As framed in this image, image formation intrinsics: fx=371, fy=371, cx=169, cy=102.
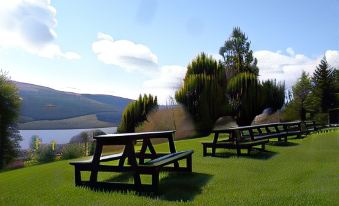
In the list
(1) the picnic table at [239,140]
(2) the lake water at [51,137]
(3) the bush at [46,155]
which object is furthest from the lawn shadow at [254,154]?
(2) the lake water at [51,137]

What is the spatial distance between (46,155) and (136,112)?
13194 millimetres

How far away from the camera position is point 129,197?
5.90m

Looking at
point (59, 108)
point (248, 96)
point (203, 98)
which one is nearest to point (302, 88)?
point (248, 96)

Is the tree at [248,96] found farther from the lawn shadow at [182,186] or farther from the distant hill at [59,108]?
the distant hill at [59,108]

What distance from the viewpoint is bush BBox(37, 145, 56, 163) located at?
18.0 meters

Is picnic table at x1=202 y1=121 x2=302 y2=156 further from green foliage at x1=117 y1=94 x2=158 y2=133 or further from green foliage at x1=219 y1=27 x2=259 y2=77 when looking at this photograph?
green foliage at x1=219 y1=27 x2=259 y2=77

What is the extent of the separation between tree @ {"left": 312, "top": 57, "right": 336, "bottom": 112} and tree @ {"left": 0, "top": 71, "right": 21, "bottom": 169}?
121 ft

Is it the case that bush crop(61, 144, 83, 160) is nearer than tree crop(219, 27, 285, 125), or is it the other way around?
bush crop(61, 144, 83, 160)

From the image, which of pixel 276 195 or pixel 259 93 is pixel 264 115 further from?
pixel 276 195

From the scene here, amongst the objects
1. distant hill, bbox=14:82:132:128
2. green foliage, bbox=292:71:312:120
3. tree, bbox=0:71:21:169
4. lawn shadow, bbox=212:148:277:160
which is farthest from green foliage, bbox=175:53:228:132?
distant hill, bbox=14:82:132:128

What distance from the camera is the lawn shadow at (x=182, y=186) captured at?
234 inches

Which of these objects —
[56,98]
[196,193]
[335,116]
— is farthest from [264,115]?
[56,98]

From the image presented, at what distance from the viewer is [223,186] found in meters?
6.66

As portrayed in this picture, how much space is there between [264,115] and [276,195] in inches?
1063
